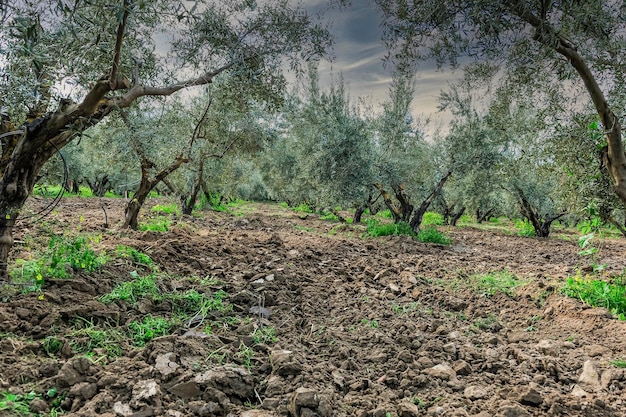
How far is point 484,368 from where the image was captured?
4062 millimetres

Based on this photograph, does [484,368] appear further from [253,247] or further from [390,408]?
[253,247]

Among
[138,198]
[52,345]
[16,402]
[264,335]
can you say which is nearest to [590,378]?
[264,335]

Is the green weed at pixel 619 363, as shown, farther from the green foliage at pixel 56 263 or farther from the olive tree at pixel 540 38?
the green foliage at pixel 56 263

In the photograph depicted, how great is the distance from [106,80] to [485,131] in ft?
41.2

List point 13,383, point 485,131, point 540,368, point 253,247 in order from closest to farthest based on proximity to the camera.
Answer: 1. point 13,383
2. point 540,368
3. point 253,247
4. point 485,131

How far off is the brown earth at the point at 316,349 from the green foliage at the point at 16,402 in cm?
7

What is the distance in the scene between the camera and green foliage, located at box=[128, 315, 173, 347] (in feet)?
13.5

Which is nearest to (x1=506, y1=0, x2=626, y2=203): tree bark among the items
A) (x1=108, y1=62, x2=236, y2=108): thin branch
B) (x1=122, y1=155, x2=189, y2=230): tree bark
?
(x1=108, y1=62, x2=236, y2=108): thin branch

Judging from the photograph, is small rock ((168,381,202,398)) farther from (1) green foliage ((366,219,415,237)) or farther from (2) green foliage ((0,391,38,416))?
(1) green foliage ((366,219,415,237))

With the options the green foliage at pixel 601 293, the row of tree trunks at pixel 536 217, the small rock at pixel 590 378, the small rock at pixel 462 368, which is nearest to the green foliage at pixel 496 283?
the green foliage at pixel 601 293

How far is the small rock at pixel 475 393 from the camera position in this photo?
3.45 m

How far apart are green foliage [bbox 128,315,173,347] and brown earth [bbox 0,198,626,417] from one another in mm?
129

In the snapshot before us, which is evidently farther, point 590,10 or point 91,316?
point 590,10

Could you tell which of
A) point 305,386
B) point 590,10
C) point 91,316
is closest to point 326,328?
point 305,386
